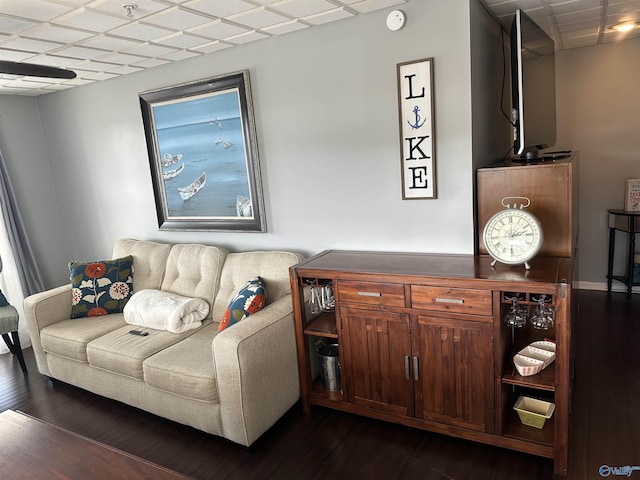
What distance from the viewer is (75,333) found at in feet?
9.66

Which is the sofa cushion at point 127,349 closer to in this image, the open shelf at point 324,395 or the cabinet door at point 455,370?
the open shelf at point 324,395

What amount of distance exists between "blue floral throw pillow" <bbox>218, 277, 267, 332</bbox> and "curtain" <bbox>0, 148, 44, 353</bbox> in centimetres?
251

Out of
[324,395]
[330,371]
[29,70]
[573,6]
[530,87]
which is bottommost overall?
[324,395]

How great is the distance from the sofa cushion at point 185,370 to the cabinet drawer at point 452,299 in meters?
1.09

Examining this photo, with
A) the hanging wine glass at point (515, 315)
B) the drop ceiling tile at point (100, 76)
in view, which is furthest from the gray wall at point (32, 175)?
the hanging wine glass at point (515, 315)

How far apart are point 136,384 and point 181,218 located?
1357mm

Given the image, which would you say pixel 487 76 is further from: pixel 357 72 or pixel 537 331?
pixel 537 331

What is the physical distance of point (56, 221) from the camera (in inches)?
170

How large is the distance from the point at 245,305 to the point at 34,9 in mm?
1752

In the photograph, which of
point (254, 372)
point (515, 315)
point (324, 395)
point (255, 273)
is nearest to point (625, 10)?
point (515, 315)

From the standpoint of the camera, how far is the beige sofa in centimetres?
222

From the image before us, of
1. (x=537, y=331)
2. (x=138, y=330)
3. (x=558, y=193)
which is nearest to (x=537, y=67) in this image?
(x=558, y=193)

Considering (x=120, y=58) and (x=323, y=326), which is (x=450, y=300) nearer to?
(x=323, y=326)

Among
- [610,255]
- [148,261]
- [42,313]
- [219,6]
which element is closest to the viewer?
[219,6]
